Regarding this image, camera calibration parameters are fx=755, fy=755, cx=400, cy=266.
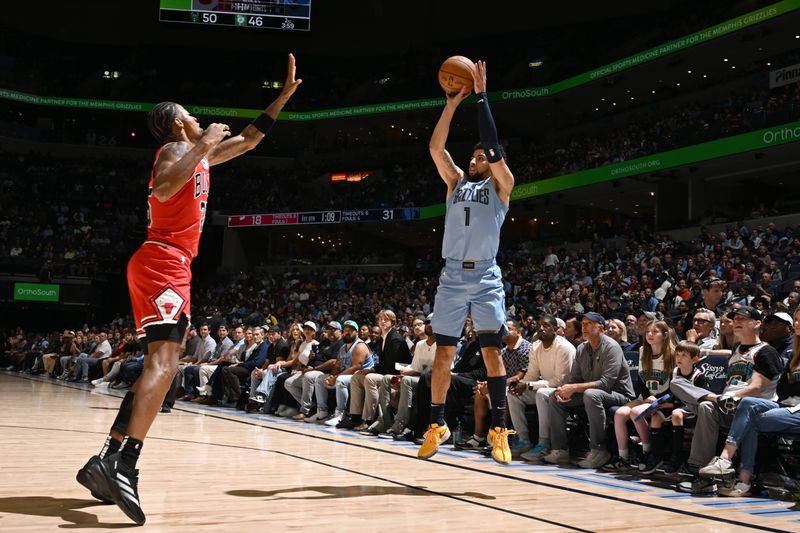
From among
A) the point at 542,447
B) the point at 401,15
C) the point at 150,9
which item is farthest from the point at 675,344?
the point at 150,9

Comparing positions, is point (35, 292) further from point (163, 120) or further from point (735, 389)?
point (735, 389)

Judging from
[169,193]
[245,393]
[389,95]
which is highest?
[389,95]

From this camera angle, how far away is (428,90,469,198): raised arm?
4465 millimetres

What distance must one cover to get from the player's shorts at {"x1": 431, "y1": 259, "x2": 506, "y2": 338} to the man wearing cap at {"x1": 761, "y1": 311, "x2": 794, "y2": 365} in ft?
6.80

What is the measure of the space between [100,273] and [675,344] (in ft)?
86.5

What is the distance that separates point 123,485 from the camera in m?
2.95

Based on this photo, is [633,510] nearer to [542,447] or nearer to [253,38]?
[542,447]

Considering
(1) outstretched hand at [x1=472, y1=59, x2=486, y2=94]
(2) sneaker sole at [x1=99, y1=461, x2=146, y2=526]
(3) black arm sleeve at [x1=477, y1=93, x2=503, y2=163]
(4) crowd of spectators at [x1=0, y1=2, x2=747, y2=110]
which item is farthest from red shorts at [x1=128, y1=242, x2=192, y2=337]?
(4) crowd of spectators at [x1=0, y1=2, x2=747, y2=110]

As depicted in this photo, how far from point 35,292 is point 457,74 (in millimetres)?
26636

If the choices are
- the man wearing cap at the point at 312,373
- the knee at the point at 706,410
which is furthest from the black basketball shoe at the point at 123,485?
the man wearing cap at the point at 312,373

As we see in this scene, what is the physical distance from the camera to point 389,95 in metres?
32.6

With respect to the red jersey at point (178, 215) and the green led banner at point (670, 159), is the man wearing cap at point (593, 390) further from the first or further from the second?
the green led banner at point (670, 159)

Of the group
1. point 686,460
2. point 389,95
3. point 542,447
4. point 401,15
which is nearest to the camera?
point 686,460

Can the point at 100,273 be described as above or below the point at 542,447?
above
